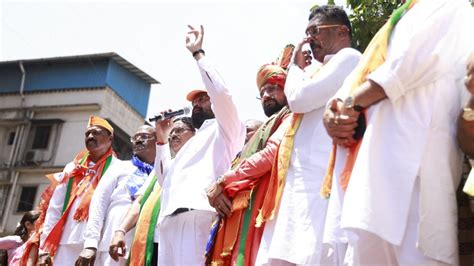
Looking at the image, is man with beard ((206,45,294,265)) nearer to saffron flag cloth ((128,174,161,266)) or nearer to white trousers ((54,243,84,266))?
saffron flag cloth ((128,174,161,266))

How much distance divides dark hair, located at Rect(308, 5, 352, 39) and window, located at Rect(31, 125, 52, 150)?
2724cm

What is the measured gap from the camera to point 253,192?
4547mm

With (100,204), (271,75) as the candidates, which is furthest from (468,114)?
(100,204)

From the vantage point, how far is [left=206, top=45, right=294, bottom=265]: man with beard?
4426mm

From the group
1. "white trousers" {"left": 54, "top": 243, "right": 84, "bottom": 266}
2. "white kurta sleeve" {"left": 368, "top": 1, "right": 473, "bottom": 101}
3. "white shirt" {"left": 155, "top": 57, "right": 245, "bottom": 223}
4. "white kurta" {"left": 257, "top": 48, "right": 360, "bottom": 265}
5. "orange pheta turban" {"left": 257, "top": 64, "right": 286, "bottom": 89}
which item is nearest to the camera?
"white kurta sleeve" {"left": 368, "top": 1, "right": 473, "bottom": 101}

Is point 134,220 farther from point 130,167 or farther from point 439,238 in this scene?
point 439,238

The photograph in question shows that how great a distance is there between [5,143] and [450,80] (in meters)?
30.1

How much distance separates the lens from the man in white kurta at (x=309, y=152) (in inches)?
152

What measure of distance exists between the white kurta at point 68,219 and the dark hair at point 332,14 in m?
3.35

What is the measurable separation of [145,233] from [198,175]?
2.73ft

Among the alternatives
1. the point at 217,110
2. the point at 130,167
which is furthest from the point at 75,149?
the point at 217,110

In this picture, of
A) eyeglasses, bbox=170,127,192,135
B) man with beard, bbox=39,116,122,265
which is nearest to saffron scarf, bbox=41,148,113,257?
man with beard, bbox=39,116,122,265

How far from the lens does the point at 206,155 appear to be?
542cm

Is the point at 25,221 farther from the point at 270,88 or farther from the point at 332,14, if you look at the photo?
the point at 332,14
